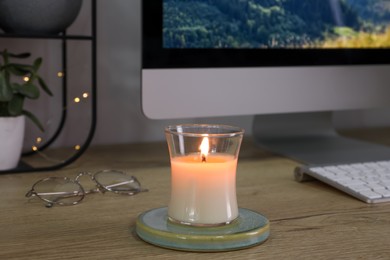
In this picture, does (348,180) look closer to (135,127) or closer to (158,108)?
(158,108)

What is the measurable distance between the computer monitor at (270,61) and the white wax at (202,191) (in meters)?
0.30

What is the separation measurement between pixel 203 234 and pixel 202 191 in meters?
0.04

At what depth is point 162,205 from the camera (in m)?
0.73

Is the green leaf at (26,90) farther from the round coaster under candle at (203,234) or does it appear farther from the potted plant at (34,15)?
the round coaster under candle at (203,234)

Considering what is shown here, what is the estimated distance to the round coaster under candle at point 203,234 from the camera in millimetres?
564

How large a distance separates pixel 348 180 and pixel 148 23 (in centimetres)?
34

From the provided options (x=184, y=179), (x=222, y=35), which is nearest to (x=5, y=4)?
(x=222, y=35)

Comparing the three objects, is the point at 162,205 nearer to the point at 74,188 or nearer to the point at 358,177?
the point at 74,188

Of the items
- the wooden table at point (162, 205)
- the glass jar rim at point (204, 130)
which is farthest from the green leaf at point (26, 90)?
the glass jar rim at point (204, 130)

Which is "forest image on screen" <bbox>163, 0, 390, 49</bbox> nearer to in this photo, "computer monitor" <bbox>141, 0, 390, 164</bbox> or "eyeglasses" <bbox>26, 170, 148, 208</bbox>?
"computer monitor" <bbox>141, 0, 390, 164</bbox>

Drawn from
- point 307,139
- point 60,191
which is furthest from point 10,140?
point 307,139

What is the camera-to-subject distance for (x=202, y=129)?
65 centimetres

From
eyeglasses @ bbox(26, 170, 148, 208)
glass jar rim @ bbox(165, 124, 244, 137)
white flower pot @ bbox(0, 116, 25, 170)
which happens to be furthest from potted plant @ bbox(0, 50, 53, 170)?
glass jar rim @ bbox(165, 124, 244, 137)

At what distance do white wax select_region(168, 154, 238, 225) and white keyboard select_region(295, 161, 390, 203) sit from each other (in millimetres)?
229
